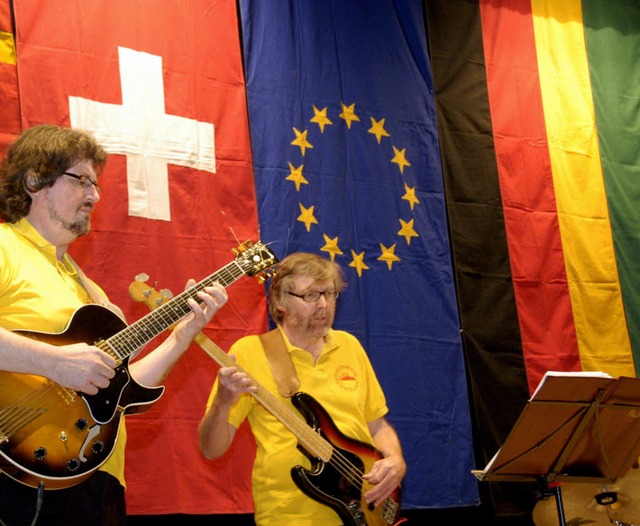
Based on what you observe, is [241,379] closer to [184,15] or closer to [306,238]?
[306,238]

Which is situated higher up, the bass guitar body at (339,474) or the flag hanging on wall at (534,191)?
the flag hanging on wall at (534,191)

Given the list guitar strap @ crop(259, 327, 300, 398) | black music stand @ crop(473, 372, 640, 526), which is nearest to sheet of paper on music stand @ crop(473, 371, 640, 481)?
black music stand @ crop(473, 372, 640, 526)

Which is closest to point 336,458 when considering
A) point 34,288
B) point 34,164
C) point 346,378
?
point 346,378

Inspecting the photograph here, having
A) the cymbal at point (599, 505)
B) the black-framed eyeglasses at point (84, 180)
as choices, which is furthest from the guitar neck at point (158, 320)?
the cymbal at point (599, 505)

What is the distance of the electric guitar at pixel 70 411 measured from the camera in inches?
84.6

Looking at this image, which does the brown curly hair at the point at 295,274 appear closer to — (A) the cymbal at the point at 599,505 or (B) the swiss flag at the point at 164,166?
(B) the swiss flag at the point at 164,166

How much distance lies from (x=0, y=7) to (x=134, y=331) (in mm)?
2217

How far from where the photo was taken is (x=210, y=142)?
4363mm

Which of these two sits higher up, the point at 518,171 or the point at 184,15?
the point at 184,15

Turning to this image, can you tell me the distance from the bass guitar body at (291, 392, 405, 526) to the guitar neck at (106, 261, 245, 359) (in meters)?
0.59

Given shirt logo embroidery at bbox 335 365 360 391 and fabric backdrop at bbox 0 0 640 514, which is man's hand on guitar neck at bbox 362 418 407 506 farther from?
fabric backdrop at bbox 0 0 640 514

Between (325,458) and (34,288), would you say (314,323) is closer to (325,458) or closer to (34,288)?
(325,458)

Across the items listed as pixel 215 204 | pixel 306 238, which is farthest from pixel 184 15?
pixel 306 238

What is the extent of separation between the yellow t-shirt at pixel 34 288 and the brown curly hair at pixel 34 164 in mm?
74
